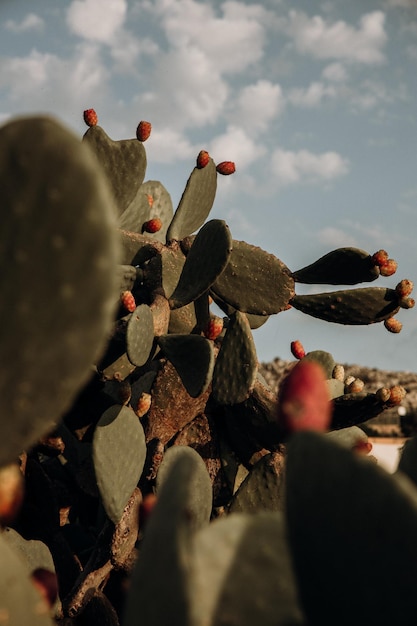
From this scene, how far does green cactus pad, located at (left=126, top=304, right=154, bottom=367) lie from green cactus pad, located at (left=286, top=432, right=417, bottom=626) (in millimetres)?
1615

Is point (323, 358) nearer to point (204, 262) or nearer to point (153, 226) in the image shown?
point (204, 262)

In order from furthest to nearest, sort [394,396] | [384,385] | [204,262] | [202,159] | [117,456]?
1. [384,385]
2. [202,159]
3. [204,262]
4. [394,396]
5. [117,456]

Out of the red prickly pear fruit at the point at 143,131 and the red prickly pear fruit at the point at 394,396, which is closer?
the red prickly pear fruit at the point at 394,396

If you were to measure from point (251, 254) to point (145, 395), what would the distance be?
67 centimetres

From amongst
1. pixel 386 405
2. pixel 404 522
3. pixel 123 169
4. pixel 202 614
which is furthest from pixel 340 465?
pixel 123 169

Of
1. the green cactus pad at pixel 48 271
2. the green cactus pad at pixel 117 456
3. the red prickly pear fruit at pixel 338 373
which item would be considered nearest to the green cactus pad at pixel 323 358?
the red prickly pear fruit at pixel 338 373

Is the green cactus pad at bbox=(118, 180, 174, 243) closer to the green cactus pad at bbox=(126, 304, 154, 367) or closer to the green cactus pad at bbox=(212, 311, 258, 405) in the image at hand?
the green cactus pad at bbox=(126, 304, 154, 367)

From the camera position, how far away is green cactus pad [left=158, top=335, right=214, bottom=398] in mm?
2328

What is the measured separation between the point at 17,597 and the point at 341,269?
216 centimetres

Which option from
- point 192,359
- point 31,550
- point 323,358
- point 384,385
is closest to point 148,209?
point 323,358

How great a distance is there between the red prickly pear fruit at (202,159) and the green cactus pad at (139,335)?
3.15 ft

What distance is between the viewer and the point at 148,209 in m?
3.43

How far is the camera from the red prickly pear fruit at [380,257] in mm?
2783

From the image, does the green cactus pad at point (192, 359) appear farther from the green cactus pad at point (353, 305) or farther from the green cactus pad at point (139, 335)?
the green cactus pad at point (353, 305)
